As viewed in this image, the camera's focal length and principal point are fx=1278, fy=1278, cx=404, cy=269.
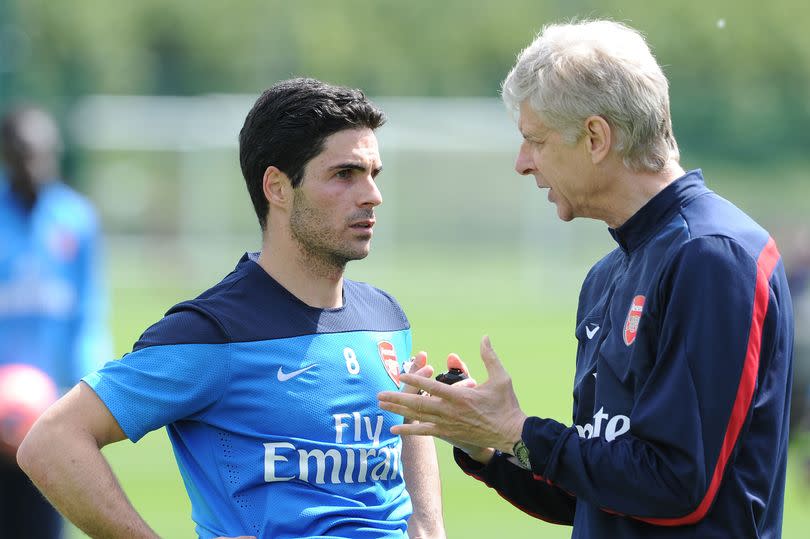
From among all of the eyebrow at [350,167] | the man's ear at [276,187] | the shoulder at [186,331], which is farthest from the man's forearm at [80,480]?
the eyebrow at [350,167]

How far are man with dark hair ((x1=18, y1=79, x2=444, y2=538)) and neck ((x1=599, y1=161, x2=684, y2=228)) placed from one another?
0.63m

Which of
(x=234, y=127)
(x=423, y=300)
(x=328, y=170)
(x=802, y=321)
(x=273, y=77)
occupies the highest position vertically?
(x=273, y=77)

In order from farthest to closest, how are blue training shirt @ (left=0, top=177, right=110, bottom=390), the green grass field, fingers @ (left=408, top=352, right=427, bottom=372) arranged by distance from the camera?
the green grass field
blue training shirt @ (left=0, top=177, right=110, bottom=390)
fingers @ (left=408, top=352, right=427, bottom=372)

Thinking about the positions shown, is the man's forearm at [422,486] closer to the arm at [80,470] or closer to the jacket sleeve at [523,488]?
the jacket sleeve at [523,488]

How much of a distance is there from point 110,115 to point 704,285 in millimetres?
31332

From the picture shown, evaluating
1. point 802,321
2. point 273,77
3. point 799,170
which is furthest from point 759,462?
point 273,77

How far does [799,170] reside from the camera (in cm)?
3447

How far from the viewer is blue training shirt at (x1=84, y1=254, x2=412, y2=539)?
318 cm

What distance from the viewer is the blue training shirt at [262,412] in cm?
318

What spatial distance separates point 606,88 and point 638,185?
0.25m

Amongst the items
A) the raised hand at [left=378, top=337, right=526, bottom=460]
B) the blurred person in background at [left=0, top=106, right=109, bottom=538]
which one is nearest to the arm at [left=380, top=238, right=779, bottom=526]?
the raised hand at [left=378, top=337, right=526, bottom=460]

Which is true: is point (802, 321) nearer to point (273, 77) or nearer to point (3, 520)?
point (3, 520)

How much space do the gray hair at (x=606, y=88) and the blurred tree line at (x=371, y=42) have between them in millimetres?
38809

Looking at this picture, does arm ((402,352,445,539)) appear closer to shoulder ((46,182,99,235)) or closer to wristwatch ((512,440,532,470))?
wristwatch ((512,440,532,470))
